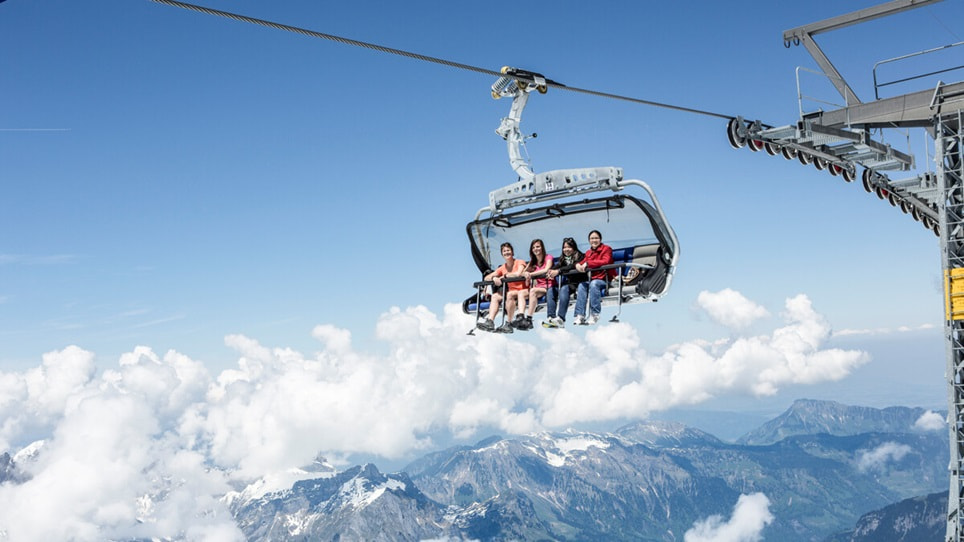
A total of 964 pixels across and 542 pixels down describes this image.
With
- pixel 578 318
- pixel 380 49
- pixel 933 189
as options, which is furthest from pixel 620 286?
pixel 933 189

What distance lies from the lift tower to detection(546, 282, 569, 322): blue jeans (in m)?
8.32

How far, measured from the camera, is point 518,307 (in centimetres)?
1795

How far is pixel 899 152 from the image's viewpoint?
25484 millimetres

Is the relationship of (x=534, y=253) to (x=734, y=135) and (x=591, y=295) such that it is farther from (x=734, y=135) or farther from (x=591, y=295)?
(x=734, y=135)

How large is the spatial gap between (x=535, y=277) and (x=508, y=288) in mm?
749

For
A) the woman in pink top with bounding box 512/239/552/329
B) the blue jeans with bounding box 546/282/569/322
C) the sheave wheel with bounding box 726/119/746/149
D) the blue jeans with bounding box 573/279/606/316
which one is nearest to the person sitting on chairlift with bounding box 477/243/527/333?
the woman in pink top with bounding box 512/239/552/329

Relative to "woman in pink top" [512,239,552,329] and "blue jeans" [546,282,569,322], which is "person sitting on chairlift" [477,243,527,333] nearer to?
"woman in pink top" [512,239,552,329]

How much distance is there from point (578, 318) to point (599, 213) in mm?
2108

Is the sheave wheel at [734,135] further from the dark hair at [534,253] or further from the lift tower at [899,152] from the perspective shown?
the dark hair at [534,253]

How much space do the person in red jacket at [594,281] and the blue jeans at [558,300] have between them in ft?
1.04

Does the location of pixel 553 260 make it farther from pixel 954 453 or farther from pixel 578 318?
pixel 954 453

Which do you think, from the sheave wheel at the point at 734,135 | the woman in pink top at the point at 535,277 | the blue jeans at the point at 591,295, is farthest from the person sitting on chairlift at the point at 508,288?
the sheave wheel at the point at 734,135

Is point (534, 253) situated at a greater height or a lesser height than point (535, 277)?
greater

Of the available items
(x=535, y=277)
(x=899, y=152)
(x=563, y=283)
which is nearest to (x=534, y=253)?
(x=535, y=277)
